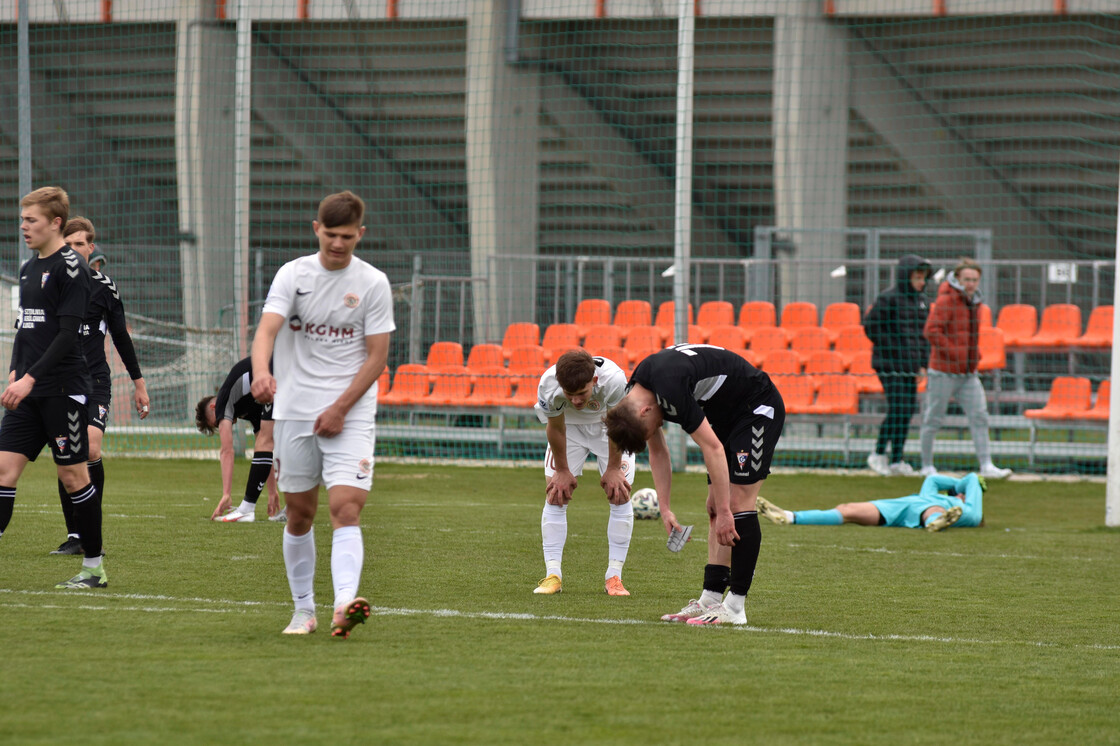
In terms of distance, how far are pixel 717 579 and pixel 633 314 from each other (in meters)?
11.4

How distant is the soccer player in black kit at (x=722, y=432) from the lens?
5.73 meters

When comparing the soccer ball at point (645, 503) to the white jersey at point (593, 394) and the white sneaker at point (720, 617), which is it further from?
the white sneaker at point (720, 617)

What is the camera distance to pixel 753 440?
6.08m

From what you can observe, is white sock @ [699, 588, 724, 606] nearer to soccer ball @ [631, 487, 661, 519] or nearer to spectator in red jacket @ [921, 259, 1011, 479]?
soccer ball @ [631, 487, 661, 519]

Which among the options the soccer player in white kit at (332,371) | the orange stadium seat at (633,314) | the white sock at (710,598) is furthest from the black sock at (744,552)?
the orange stadium seat at (633,314)

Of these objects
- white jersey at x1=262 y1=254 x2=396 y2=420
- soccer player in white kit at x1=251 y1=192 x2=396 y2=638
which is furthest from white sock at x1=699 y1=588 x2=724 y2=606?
white jersey at x1=262 y1=254 x2=396 y2=420

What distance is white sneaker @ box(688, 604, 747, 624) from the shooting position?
6.02 metres

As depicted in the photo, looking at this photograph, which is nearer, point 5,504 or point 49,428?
point 49,428

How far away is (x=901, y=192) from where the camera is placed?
20.9m

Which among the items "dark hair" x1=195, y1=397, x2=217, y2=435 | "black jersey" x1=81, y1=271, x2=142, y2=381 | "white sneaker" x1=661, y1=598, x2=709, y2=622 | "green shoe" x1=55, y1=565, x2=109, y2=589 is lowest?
"white sneaker" x1=661, y1=598, x2=709, y2=622

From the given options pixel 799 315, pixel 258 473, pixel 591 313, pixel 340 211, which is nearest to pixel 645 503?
pixel 258 473

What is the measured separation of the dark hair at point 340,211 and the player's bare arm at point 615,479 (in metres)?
2.01

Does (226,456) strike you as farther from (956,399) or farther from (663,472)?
(956,399)

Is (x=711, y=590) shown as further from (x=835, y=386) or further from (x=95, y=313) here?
(x=835, y=386)
